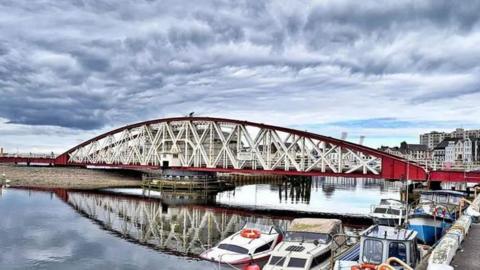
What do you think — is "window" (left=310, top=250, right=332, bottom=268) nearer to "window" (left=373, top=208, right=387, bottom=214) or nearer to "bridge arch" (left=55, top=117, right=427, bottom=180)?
"window" (left=373, top=208, right=387, bottom=214)

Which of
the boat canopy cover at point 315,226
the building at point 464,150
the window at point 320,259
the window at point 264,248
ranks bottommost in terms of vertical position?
the window at point 264,248

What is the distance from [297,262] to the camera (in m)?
22.6

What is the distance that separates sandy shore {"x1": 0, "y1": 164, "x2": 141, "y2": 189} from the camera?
3610 inches

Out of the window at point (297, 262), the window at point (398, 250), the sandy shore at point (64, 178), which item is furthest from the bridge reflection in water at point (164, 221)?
the sandy shore at point (64, 178)

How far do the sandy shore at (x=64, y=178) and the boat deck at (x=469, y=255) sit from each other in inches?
3057

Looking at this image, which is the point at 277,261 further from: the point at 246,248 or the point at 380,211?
the point at 380,211

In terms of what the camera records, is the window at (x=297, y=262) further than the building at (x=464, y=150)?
No

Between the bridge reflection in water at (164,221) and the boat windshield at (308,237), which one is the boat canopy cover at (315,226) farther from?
the bridge reflection in water at (164,221)

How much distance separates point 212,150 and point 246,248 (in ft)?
184

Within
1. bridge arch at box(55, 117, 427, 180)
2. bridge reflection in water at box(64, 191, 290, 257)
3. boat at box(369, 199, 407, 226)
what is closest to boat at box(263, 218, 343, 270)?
bridge reflection in water at box(64, 191, 290, 257)

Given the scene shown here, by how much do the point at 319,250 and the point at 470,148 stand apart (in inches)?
7140

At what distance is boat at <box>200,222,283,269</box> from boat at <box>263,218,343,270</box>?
2963mm

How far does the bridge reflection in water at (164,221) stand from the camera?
3784cm

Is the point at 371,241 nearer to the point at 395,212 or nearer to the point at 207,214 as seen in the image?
the point at 395,212
